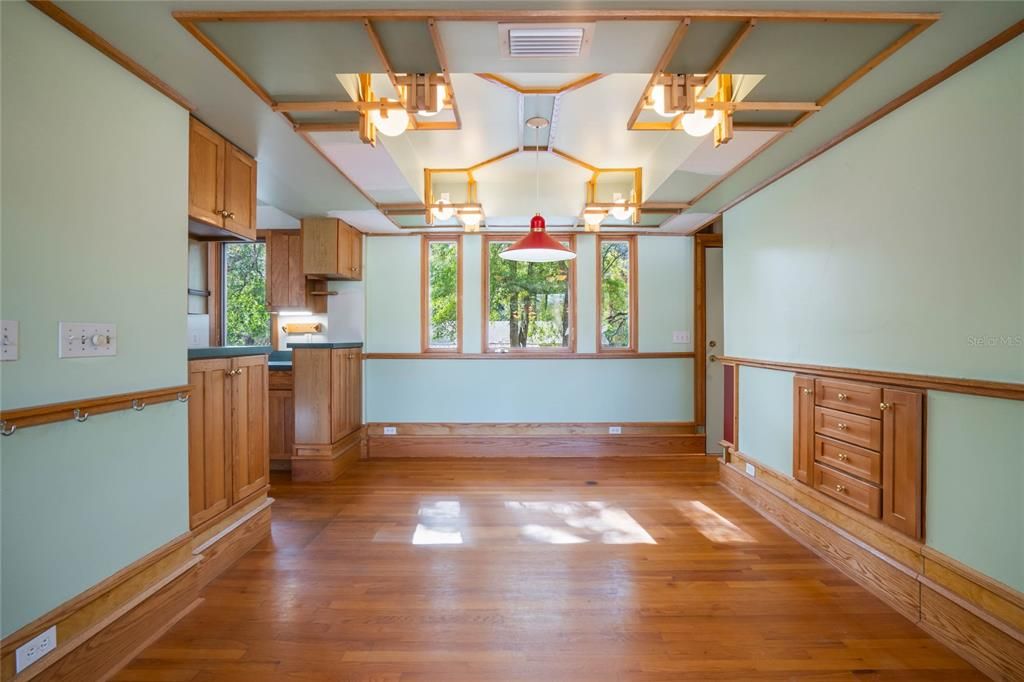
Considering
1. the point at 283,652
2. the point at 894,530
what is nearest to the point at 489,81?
the point at 283,652

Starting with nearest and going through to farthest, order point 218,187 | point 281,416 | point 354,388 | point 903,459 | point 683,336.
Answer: point 903,459, point 218,187, point 281,416, point 354,388, point 683,336

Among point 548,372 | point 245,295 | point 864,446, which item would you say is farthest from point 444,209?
point 864,446

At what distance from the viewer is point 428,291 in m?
4.90

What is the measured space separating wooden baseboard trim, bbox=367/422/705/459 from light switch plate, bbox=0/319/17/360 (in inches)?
→ 137

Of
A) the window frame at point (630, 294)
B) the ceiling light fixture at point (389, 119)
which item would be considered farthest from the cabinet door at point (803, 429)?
the ceiling light fixture at point (389, 119)

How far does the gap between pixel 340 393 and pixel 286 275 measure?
1488 mm

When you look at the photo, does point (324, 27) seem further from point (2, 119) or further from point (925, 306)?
point (925, 306)

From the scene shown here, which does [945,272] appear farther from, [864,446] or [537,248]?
[537,248]

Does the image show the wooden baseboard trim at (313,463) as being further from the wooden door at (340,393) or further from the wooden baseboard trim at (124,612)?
the wooden baseboard trim at (124,612)

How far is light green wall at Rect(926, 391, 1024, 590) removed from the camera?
1.68m

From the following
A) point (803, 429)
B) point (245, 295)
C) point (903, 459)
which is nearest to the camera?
point (903, 459)

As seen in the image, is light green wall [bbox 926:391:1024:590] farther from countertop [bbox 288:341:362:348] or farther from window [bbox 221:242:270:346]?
window [bbox 221:242:270:346]

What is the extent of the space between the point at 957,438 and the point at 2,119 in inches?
142

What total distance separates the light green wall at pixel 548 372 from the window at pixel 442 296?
9 centimetres
